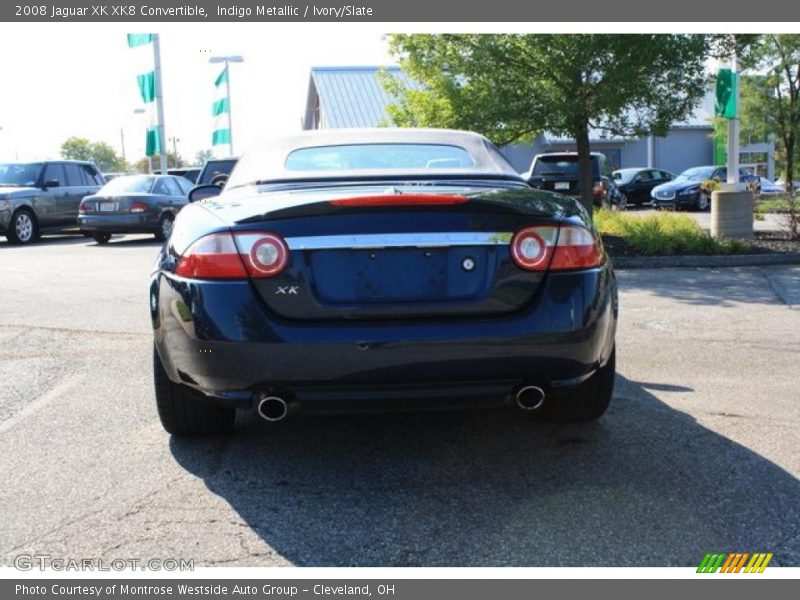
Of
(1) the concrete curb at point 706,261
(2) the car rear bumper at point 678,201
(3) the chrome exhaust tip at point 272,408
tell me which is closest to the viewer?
(3) the chrome exhaust tip at point 272,408

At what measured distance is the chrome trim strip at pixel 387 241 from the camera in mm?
3297

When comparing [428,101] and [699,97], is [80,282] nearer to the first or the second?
[428,101]

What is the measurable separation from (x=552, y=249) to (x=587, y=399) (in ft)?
3.17

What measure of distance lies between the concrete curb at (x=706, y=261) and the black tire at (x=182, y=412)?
7.99m

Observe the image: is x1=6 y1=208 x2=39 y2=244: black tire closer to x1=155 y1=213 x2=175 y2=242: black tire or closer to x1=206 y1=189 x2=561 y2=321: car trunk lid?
x1=155 y1=213 x2=175 y2=242: black tire

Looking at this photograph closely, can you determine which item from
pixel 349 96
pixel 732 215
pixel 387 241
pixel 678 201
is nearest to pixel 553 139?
pixel 349 96

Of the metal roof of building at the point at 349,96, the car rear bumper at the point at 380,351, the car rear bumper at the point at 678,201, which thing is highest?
the metal roof of building at the point at 349,96

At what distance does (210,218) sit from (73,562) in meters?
1.37

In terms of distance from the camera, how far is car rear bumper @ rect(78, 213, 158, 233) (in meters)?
17.1

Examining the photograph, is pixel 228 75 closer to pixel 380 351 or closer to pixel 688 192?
pixel 688 192

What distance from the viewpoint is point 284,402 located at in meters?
3.34

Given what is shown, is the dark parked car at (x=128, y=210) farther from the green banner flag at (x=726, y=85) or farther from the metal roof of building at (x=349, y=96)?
the metal roof of building at (x=349, y=96)

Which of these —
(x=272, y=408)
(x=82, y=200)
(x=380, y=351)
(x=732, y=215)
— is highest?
(x=82, y=200)

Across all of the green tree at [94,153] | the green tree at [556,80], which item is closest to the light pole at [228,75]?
the green tree at [556,80]
